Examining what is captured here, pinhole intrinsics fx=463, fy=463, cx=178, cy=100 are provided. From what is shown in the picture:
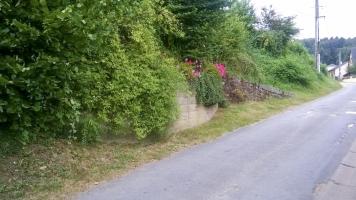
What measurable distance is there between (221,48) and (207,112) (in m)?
3.68

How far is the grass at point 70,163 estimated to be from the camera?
634 cm

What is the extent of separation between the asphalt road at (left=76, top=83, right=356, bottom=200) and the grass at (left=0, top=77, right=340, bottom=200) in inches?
12.7

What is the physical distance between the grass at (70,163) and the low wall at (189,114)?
252 millimetres

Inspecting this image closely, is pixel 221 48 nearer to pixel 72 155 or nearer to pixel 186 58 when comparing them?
pixel 186 58

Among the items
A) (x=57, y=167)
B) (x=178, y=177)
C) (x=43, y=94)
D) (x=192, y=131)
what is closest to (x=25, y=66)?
(x=43, y=94)

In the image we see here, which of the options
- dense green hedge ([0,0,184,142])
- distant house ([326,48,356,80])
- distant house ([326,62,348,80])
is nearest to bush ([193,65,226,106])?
dense green hedge ([0,0,184,142])

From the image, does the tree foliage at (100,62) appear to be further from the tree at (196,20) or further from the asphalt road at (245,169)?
the asphalt road at (245,169)

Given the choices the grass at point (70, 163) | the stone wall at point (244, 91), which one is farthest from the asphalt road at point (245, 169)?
the stone wall at point (244, 91)

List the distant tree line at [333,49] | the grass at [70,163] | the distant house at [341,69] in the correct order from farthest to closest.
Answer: the distant tree line at [333,49] < the distant house at [341,69] < the grass at [70,163]

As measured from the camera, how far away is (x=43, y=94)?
6191 mm

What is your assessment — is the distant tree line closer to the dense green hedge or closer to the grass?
the dense green hedge

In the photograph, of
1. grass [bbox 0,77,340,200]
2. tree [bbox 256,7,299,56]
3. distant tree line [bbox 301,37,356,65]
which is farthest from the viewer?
distant tree line [bbox 301,37,356,65]

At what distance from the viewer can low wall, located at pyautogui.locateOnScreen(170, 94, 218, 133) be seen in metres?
10.9

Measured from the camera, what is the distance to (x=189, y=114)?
11.5 metres
